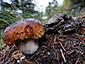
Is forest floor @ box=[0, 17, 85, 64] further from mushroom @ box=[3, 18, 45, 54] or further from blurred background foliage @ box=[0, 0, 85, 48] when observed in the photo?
blurred background foliage @ box=[0, 0, 85, 48]

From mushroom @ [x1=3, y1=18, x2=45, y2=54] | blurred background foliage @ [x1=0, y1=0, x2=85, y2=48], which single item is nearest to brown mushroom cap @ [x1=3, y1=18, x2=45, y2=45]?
mushroom @ [x1=3, y1=18, x2=45, y2=54]

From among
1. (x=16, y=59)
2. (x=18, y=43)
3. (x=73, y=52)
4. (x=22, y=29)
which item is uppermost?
(x=22, y=29)

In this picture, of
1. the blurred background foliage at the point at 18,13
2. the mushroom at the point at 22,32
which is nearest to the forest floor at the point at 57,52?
the mushroom at the point at 22,32

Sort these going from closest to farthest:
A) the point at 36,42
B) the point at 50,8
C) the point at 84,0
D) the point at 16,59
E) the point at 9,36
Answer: the point at 9,36 → the point at 16,59 → the point at 36,42 → the point at 50,8 → the point at 84,0

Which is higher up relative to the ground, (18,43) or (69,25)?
(69,25)

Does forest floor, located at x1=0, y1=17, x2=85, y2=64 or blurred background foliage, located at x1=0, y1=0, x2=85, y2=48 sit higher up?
blurred background foliage, located at x1=0, y1=0, x2=85, y2=48

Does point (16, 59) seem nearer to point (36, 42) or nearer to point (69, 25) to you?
point (36, 42)

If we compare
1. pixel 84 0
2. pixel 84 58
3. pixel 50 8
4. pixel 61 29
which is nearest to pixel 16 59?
pixel 61 29

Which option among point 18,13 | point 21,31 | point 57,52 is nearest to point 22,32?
point 21,31

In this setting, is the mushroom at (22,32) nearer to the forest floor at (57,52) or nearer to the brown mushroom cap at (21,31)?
the brown mushroom cap at (21,31)

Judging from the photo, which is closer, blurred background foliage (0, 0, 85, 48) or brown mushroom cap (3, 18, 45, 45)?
brown mushroom cap (3, 18, 45, 45)

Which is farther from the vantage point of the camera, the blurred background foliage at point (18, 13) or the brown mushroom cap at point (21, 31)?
the blurred background foliage at point (18, 13)
